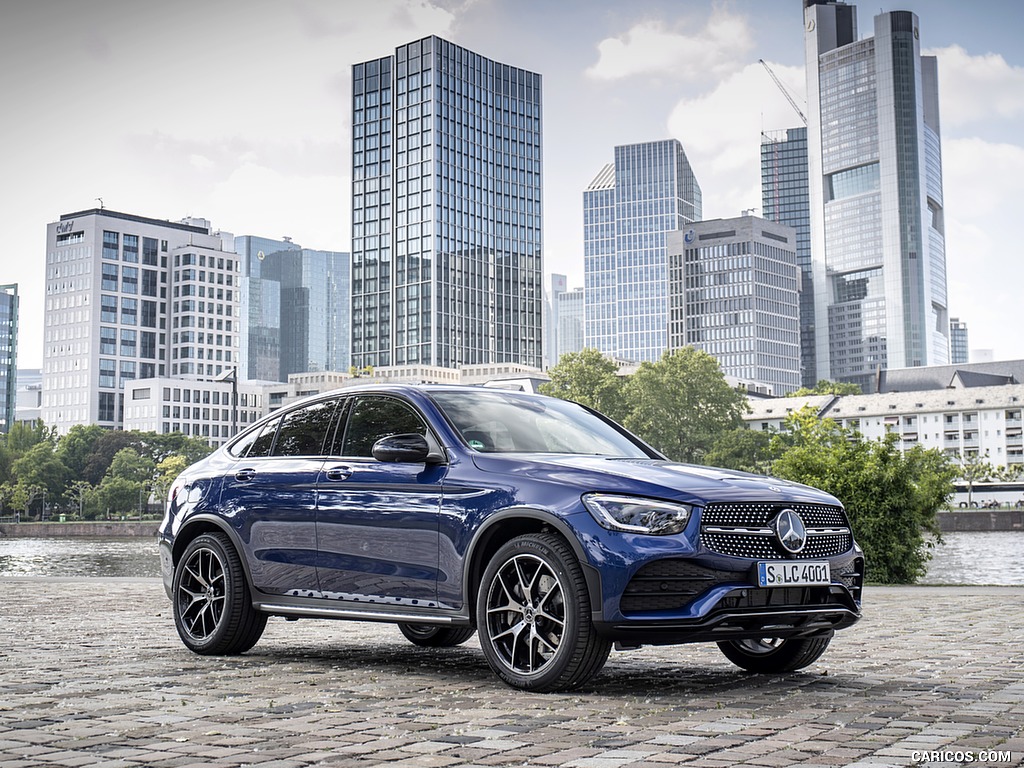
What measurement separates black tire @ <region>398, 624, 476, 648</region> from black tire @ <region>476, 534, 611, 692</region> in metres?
2.38

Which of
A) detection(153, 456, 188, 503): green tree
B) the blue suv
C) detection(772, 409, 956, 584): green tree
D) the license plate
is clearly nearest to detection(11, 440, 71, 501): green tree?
detection(153, 456, 188, 503): green tree

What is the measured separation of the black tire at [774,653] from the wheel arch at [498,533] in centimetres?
157

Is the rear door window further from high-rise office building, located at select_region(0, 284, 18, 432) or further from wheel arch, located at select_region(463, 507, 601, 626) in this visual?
high-rise office building, located at select_region(0, 284, 18, 432)

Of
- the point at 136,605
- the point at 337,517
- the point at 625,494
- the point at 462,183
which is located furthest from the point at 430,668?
the point at 462,183

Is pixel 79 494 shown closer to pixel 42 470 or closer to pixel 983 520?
pixel 42 470

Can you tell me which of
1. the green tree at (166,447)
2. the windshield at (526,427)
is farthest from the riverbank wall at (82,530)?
the windshield at (526,427)

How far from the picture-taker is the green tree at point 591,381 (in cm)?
11000

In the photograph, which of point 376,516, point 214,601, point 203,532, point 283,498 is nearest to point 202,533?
point 203,532

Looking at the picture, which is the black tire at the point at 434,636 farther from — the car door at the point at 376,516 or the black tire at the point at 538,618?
the black tire at the point at 538,618

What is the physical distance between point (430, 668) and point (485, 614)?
120 cm

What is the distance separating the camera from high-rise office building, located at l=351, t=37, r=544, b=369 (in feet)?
600

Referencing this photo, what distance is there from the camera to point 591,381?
111m

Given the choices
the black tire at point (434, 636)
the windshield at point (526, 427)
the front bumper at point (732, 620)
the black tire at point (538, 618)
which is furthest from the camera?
the black tire at point (434, 636)

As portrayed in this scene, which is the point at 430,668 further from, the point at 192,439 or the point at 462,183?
the point at 462,183
